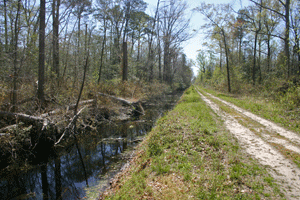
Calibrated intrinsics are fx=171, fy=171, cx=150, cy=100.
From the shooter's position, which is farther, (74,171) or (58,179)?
(74,171)

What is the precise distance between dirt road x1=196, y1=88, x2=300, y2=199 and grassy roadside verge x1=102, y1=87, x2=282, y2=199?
266mm

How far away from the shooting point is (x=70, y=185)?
527 centimetres

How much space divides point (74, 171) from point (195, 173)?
4252 millimetres

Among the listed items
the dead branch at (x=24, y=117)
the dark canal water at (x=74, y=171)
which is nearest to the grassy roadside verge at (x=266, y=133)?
the dark canal water at (x=74, y=171)

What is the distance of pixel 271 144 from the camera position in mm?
5461

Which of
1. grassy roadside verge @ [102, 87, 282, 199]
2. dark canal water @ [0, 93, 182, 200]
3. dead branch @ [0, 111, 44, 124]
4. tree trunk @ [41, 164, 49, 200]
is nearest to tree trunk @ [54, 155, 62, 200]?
dark canal water @ [0, 93, 182, 200]

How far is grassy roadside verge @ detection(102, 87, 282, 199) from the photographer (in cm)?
360

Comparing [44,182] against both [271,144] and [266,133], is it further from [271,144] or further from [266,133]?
[266,133]

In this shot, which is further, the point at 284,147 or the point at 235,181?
the point at 284,147

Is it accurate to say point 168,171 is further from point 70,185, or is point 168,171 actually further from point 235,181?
point 70,185

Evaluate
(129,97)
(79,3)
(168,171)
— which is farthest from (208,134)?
(79,3)

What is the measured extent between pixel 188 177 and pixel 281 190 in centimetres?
186

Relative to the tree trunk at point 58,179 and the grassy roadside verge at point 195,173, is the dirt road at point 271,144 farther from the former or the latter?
the tree trunk at point 58,179

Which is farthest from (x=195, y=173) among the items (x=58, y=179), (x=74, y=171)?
(x=58, y=179)
